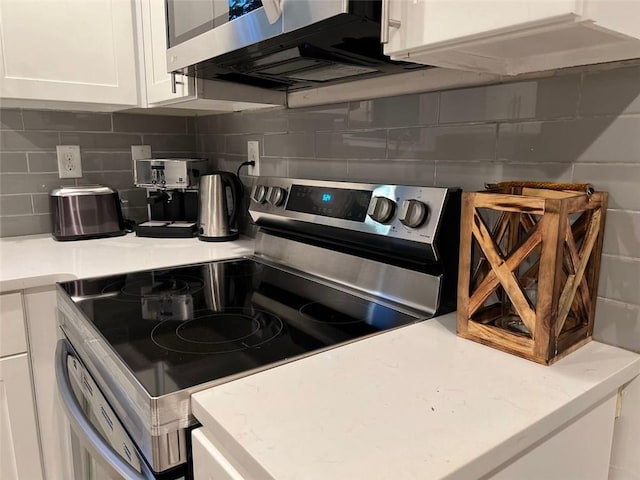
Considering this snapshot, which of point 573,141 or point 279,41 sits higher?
point 279,41

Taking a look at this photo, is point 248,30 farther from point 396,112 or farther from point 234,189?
point 234,189

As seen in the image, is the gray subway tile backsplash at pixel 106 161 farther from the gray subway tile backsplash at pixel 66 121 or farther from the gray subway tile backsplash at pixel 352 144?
the gray subway tile backsplash at pixel 352 144

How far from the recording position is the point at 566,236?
2.31ft

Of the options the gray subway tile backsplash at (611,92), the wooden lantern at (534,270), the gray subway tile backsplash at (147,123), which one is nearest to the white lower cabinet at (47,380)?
the gray subway tile backsplash at (147,123)

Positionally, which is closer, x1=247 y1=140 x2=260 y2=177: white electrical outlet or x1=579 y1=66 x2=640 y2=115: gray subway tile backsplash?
x1=579 y1=66 x2=640 y2=115: gray subway tile backsplash

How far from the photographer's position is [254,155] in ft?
5.57

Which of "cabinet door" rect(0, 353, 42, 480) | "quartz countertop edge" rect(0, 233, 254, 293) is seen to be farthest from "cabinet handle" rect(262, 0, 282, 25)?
"cabinet door" rect(0, 353, 42, 480)

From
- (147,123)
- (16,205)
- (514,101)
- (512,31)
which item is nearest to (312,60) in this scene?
(514,101)

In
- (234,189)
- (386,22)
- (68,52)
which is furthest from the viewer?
(234,189)

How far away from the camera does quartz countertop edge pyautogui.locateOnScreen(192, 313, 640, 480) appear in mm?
505

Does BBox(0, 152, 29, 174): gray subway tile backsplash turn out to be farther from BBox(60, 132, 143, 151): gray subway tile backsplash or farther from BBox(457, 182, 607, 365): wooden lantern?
BBox(457, 182, 607, 365): wooden lantern

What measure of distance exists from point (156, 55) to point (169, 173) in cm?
41

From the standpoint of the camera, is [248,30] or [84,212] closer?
[248,30]

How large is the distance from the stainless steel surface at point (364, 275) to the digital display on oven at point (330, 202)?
0.10 m
